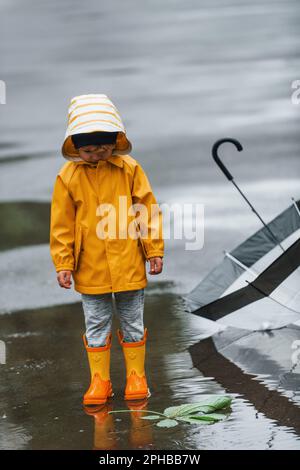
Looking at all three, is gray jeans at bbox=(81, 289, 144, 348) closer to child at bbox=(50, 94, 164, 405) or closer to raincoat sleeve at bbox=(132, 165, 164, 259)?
child at bbox=(50, 94, 164, 405)

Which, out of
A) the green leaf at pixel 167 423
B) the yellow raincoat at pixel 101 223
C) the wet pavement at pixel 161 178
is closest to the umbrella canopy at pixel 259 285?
the wet pavement at pixel 161 178

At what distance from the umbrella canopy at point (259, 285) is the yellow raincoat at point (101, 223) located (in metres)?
0.56

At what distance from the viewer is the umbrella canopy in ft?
16.6

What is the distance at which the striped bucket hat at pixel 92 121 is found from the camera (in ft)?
15.9

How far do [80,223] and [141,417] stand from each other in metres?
0.92

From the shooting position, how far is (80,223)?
4.93m

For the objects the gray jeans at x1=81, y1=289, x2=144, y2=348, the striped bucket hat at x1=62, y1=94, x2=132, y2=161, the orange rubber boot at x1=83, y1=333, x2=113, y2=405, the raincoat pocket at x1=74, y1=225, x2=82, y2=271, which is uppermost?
the striped bucket hat at x1=62, y1=94, x2=132, y2=161

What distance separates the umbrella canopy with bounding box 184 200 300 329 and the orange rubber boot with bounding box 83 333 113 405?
64cm

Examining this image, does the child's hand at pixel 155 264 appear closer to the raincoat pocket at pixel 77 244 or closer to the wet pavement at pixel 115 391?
the raincoat pocket at pixel 77 244

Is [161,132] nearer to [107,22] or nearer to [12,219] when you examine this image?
[12,219]

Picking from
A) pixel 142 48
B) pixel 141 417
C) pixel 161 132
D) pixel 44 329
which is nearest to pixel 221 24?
pixel 142 48

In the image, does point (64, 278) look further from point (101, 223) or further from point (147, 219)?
point (147, 219)

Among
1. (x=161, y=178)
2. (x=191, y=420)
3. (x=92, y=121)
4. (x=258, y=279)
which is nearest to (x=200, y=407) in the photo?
(x=191, y=420)

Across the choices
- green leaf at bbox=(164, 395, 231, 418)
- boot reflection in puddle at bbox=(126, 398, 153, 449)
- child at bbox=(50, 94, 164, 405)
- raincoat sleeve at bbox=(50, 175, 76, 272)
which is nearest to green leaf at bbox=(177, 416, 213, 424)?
green leaf at bbox=(164, 395, 231, 418)
